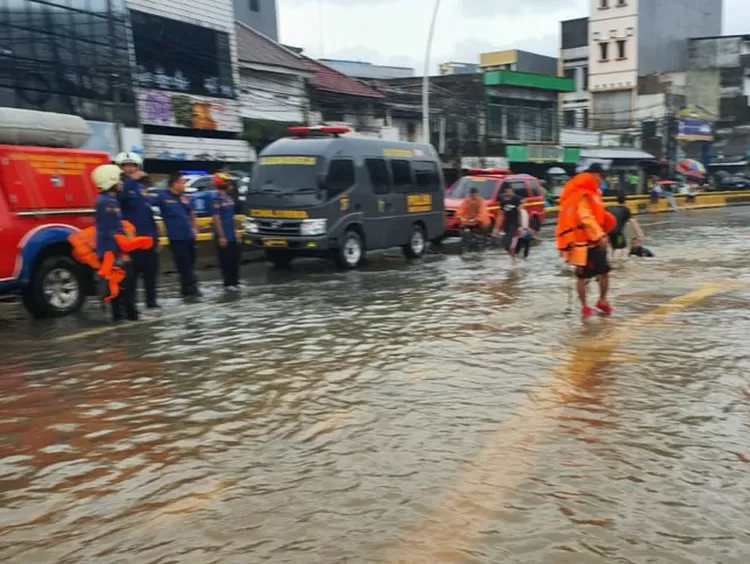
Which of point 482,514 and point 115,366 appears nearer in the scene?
point 482,514

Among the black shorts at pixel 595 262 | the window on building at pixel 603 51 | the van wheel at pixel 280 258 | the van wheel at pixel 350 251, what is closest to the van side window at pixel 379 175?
the van wheel at pixel 350 251

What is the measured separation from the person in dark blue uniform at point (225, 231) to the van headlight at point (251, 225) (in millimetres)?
2317

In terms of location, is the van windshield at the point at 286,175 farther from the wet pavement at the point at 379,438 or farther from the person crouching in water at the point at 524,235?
the wet pavement at the point at 379,438

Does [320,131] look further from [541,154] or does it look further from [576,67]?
[576,67]

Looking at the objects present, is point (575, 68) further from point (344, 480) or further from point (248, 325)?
point (344, 480)

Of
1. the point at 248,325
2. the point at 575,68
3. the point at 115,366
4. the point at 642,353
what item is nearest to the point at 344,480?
the point at 115,366

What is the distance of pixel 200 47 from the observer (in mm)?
27453

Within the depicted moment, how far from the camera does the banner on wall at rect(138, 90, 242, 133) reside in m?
25.4

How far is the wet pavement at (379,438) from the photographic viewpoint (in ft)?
10.9

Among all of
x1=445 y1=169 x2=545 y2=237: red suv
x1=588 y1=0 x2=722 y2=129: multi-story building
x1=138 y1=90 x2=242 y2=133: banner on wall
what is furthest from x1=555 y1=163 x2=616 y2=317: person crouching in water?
x1=588 y1=0 x2=722 y2=129: multi-story building

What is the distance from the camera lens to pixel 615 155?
153 feet

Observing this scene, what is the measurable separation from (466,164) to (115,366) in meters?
35.0

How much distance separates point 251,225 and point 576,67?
4971 cm

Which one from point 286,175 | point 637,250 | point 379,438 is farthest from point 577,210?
point 286,175
